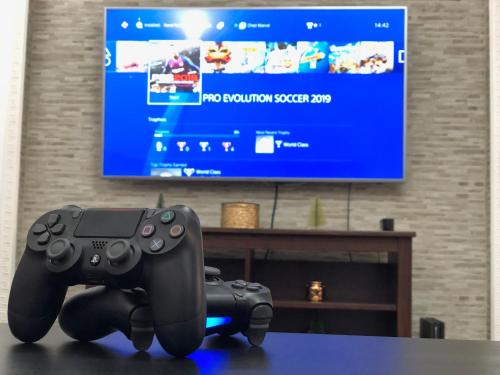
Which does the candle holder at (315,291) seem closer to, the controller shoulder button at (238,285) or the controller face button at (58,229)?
the controller shoulder button at (238,285)

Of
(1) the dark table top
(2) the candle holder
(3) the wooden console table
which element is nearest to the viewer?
(1) the dark table top

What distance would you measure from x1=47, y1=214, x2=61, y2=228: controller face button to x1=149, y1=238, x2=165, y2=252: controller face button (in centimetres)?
11

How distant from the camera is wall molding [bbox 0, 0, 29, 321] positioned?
344 cm

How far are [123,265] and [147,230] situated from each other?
4cm

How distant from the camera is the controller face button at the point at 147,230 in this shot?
553mm

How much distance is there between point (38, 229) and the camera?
0.60 metres

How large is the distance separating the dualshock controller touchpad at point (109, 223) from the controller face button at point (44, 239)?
0.03 m

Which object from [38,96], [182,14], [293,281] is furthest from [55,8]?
[293,281]

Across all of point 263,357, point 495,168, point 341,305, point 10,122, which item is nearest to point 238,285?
point 263,357

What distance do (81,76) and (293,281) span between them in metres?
1.62

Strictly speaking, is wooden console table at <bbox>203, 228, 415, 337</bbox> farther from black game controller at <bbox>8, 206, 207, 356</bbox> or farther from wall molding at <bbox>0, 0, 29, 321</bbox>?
black game controller at <bbox>8, 206, 207, 356</bbox>

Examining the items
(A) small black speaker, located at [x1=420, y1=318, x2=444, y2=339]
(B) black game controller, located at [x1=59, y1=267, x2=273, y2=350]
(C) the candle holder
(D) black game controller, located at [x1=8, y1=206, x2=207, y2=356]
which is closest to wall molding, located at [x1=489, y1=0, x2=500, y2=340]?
(A) small black speaker, located at [x1=420, y1=318, x2=444, y2=339]

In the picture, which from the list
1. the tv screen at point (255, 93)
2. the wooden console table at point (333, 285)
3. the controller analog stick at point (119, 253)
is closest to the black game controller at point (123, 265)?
the controller analog stick at point (119, 253)

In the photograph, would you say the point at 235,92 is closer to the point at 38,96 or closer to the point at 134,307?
the point at 38,96
